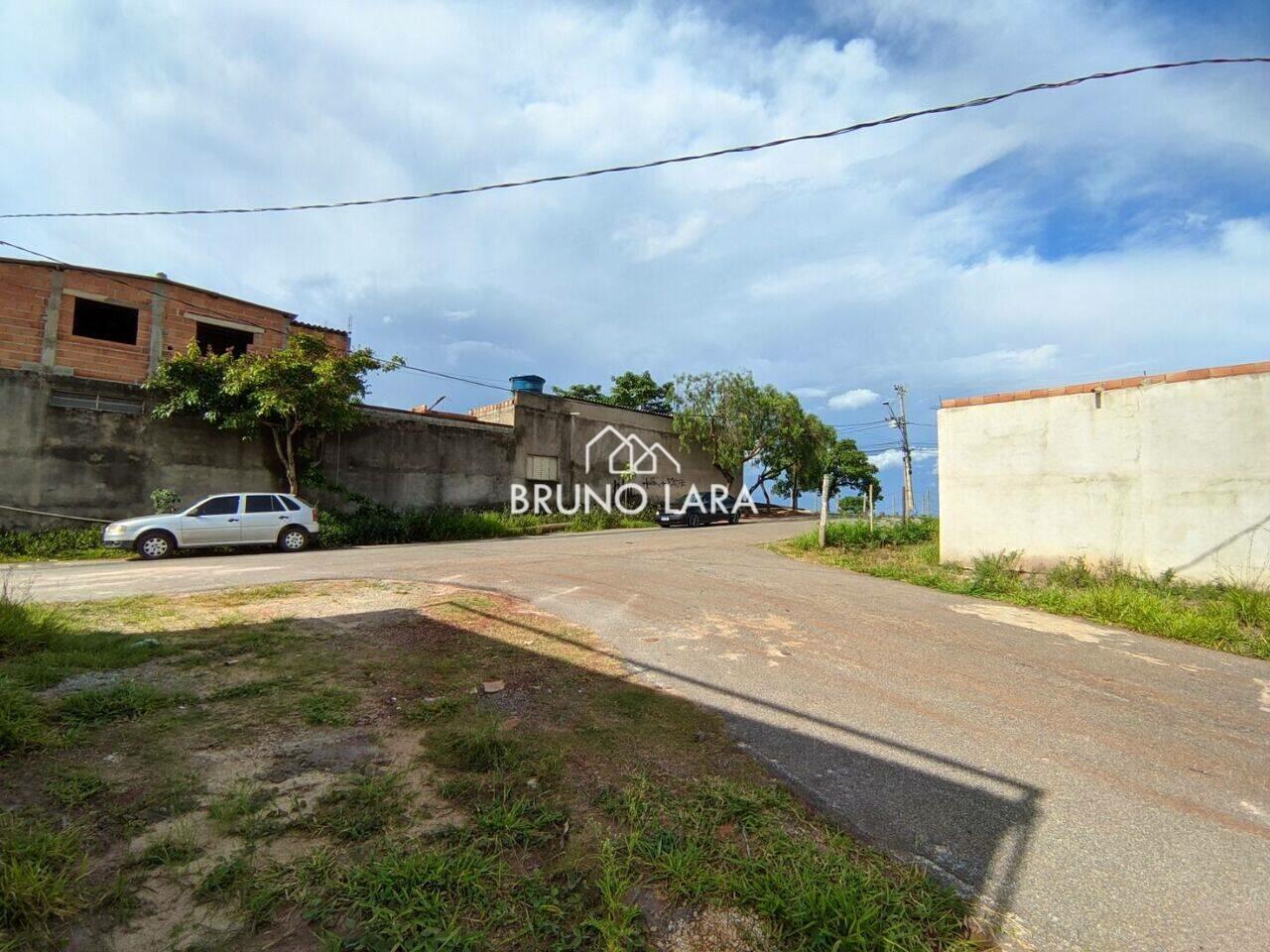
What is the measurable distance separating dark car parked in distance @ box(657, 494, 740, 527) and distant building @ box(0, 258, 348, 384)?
593 inches

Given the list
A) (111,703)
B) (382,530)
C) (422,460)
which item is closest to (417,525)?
(382,530)

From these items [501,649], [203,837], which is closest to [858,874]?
[203,837]

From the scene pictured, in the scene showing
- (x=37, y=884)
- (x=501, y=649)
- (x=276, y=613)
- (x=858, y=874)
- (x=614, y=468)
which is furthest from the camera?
(x=614, y=468)

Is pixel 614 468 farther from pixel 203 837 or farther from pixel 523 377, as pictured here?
pixel 203 837

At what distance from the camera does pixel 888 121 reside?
19.3 ft

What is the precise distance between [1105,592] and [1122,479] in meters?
2.44

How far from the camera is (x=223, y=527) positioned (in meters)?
11.9

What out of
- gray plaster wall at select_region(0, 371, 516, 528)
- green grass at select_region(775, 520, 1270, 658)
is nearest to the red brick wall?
gray plaster wall at select_region(0, 371, 516, 528)

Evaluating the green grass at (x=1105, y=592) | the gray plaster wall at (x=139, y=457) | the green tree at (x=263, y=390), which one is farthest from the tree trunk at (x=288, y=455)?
the green grass at (x=1105, y=592)

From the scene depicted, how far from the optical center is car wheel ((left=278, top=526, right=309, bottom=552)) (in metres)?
12.8

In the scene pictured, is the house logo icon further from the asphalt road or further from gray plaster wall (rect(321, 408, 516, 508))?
the asphalt road

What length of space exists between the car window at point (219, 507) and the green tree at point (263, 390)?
2.46 meters

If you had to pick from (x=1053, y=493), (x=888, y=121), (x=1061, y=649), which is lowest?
(x=1061, y=649)

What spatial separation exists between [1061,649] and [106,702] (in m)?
7.94
